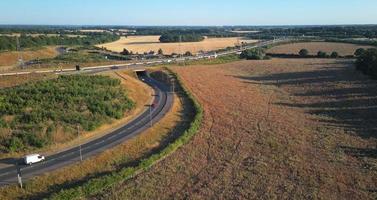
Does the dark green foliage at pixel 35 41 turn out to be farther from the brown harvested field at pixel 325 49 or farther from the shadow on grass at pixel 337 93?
the shadow on grass at pixel 337 93

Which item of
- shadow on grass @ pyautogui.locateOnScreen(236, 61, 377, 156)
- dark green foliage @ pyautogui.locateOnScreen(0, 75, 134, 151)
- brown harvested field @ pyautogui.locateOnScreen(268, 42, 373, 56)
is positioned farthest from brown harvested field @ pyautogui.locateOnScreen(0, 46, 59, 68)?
brown harvested field @ pyautogui.locateOnScreen(268, 42, 373, 56)

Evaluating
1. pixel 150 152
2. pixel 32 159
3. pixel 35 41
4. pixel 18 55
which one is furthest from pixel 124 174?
pixel 35 41

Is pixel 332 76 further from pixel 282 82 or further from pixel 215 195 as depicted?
pixel 215 195

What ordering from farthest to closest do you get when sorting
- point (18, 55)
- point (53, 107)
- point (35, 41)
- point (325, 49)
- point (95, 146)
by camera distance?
point (35, 41) → point (325, 49) → point (18, 55) → point (53, 107) → point (95, 146)

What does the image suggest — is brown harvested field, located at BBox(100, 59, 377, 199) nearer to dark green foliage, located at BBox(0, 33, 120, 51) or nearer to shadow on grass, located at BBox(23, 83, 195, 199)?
shadow on grass, located at BBox(23, 83, 195, 199)

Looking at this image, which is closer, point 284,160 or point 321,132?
point 284,160

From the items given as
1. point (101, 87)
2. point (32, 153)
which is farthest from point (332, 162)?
point (101, 87)

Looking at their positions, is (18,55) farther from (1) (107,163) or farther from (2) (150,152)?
(1) (107,163)
